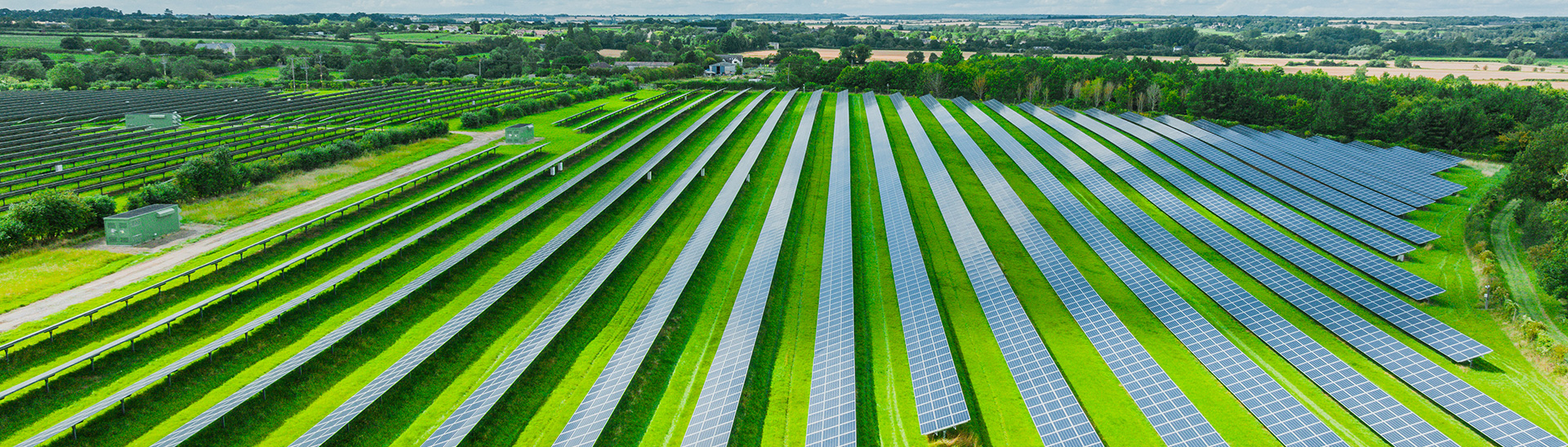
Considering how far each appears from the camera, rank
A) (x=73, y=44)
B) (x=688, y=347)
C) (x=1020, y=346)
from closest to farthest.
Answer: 1. (x=1020, y=346)
2. (x=688, y=347)
3. (x=73, y=44)

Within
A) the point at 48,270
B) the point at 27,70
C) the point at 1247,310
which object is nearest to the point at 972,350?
the point at 1247,310

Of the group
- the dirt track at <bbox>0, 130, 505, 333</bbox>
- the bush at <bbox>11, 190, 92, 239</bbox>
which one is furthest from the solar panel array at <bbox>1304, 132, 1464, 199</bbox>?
the bush at <bbox>11, 190, 92, 239</bbox>

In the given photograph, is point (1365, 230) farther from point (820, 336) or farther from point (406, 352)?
point (406, 352)

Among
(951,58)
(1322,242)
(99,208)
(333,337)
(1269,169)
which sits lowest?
(333,337)

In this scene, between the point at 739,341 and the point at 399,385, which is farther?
the point at 739,341

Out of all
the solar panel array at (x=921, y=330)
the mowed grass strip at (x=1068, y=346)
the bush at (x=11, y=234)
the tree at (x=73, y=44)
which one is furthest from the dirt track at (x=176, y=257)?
the tree at (x=73, y=44)

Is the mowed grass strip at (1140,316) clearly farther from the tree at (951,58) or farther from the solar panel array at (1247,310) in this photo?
the tree at (951,58)

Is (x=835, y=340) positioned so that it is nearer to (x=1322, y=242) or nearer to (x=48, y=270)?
(x=1322, y=242)

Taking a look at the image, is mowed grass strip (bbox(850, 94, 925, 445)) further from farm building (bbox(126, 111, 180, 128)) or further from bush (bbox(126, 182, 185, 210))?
farm building (bbox(126, 111, 180, 128))
